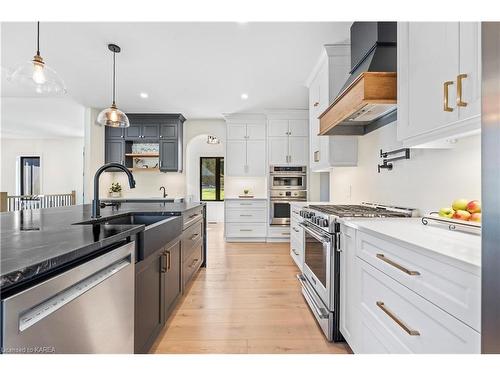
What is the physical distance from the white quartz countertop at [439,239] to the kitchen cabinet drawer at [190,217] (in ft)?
5.01

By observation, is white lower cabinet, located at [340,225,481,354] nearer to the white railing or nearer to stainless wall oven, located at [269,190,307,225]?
stainless wall oven, located at [269,190,307,225]

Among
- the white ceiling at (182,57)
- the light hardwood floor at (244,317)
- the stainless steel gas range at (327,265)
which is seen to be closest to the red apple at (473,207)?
the stainless steel gas range at (327,265)

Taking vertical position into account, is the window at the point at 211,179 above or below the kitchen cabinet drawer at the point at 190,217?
above

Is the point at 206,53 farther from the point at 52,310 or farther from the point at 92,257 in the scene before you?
the point at 52,310

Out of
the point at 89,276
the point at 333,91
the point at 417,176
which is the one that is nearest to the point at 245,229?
the point at 333,91

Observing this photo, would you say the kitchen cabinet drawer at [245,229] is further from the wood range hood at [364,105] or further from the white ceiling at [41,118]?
the white ceiling at [41,118]

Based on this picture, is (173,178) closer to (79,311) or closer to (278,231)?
(278,231)

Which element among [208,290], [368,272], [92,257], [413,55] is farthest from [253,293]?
[413,55]

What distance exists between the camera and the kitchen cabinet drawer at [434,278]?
809mm

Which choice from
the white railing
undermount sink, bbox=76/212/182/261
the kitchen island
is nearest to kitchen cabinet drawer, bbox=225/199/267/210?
undermount sink, bbox=76/212/182/261

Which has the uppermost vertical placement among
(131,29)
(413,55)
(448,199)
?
(131,29)

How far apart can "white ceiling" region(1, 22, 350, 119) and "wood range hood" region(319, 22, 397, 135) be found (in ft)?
1.45

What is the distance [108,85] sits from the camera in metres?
4.05

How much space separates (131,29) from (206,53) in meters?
0.80
